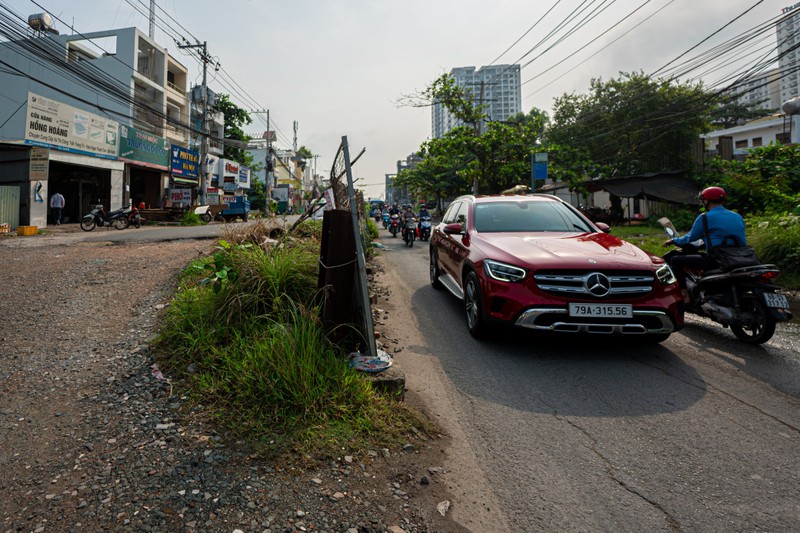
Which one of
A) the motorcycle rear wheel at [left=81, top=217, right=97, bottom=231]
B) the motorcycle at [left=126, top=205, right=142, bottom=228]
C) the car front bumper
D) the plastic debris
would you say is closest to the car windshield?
the car front bumper

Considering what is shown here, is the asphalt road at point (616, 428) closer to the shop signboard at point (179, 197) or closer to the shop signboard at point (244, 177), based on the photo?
the shop signboard at point (179, 197)

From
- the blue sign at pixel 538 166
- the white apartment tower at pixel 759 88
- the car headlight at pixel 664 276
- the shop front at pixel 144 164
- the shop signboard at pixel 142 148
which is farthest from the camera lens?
the shop front at pixel 144 164

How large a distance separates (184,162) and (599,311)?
30427 millimetres

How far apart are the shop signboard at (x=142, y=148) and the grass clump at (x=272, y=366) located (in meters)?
23.6

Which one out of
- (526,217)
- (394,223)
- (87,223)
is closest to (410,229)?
(394,223)

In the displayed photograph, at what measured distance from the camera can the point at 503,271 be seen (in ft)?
13.2

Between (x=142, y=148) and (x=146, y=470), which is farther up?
(x=142, y=148)

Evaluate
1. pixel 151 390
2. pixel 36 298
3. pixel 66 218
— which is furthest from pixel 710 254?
pixel 66 218

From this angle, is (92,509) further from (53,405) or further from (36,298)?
(36,298)

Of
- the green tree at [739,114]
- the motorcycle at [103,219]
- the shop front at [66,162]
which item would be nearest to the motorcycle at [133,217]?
the motorcycle at [103,219]

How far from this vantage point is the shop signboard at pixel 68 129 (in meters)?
17.5

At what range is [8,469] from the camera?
2.13 metres

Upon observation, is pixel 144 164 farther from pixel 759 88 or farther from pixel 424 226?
pixel 759 88

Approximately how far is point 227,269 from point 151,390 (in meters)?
1.29
